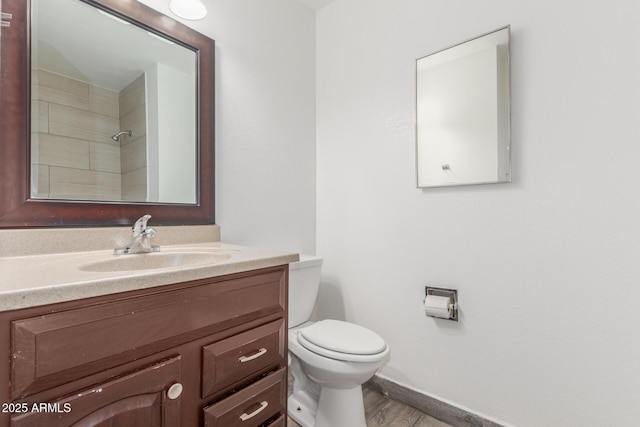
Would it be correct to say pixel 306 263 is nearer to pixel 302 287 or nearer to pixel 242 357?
pixel 302 287

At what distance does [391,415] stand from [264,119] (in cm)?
172

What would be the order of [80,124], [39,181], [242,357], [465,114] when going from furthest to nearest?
[465,114] < [80,124] < [39,181] < [242,357]

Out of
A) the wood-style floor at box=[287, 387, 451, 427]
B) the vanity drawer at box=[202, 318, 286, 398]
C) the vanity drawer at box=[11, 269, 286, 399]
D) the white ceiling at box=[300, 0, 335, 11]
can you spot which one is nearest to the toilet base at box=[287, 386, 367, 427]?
the wood-style floor at box=[287, 387, 451, 427]

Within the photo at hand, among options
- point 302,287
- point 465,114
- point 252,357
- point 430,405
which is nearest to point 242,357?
point 252,357

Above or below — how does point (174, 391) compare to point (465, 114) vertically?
below

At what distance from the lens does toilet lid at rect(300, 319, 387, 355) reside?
4.05ft

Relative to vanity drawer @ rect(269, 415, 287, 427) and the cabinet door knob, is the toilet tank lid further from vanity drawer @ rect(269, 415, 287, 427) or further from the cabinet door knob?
the cabinet door knob

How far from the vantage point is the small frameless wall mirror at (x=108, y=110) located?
101cm

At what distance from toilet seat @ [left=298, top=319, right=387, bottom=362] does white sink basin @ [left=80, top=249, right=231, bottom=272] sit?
1.87 feet

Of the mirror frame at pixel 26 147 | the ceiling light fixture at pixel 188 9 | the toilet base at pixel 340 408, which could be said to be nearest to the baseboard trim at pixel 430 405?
the toilet base at pixel 340 408

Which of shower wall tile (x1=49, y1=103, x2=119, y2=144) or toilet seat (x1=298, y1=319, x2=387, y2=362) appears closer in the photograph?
shower wall tile (x1=49, y1=103, x2=119, y2=144)

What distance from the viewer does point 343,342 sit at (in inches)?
50.7

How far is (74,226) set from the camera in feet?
3.40

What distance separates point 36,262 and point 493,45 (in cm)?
187
